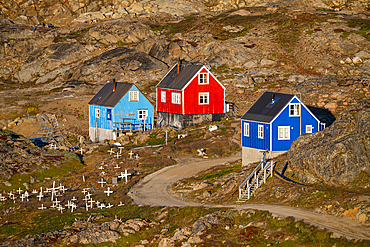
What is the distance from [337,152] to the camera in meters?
29.7

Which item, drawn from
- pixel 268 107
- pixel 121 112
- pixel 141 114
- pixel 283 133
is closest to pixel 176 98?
pixel 141 114

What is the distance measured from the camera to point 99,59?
337 feet

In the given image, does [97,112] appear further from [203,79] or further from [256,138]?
[256,138]

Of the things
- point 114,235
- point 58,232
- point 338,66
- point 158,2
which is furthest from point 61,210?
point 158,2

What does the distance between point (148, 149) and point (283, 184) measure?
78.8ft

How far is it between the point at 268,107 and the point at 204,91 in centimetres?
2208

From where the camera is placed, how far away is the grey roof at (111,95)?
64250mm

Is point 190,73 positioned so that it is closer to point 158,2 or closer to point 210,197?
point 210,197

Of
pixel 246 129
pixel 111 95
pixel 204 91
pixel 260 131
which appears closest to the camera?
pixel 260 131

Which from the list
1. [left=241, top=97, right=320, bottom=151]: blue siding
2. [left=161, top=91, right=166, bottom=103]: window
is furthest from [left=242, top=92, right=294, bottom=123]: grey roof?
[left=161, top=91, right=166, bottom=103]: window

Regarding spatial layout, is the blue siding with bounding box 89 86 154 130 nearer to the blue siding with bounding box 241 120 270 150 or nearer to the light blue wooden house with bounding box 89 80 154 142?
the light blue wooden house with bounding box 89 80 154 142

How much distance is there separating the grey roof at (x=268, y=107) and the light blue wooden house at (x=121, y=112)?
23571 millimetres

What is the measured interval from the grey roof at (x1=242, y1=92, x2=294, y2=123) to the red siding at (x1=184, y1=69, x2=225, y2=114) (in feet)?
64.9

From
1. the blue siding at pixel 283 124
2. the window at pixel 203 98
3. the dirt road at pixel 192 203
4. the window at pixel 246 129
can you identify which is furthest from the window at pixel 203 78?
the blue siding at pixel 283 124
